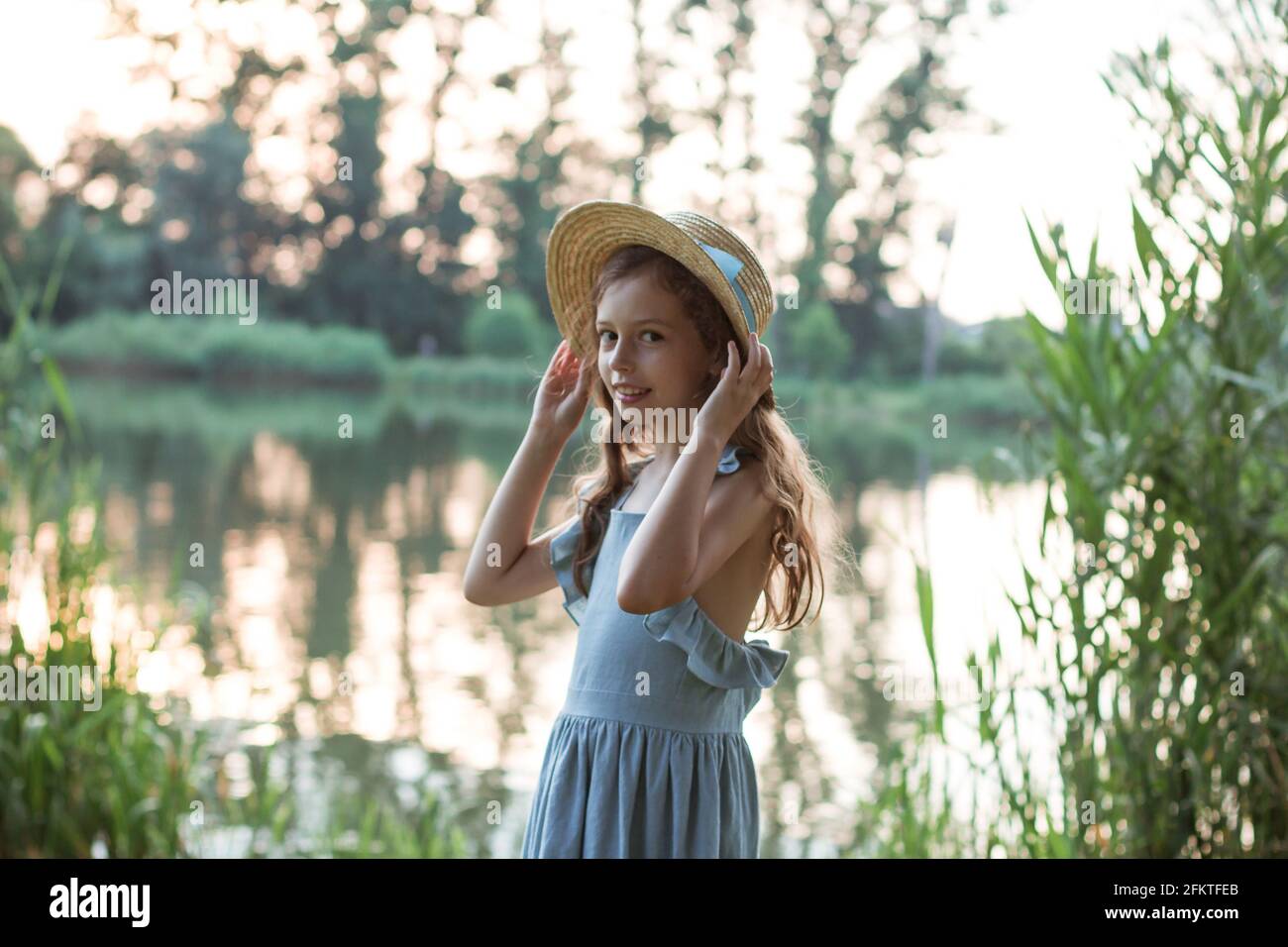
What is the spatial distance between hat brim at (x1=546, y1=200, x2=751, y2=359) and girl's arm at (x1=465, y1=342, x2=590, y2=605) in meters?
0.04

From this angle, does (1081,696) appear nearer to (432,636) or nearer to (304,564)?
(432,636)

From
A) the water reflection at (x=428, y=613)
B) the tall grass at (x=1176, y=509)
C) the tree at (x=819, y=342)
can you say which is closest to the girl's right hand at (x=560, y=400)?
the water reflection at (x=428, y=613)

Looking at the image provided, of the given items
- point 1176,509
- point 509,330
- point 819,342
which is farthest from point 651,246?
point 819,342

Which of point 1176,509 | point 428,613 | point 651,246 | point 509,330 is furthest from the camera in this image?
point 509,330

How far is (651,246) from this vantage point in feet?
3.28

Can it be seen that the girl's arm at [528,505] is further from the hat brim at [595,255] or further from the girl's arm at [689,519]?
the girl's arm at [689,519]

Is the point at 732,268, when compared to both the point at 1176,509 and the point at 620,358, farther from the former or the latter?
the point at 1176,509

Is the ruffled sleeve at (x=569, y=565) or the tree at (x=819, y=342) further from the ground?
the tree at (x=819, y=342)

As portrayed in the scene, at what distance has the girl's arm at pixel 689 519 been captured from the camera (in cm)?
87

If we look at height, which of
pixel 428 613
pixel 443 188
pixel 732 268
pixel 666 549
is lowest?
pixel 666 549

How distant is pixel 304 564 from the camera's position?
7945 millimetres

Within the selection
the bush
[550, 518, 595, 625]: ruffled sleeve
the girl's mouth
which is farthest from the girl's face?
the bush

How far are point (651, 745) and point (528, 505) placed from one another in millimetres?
213
